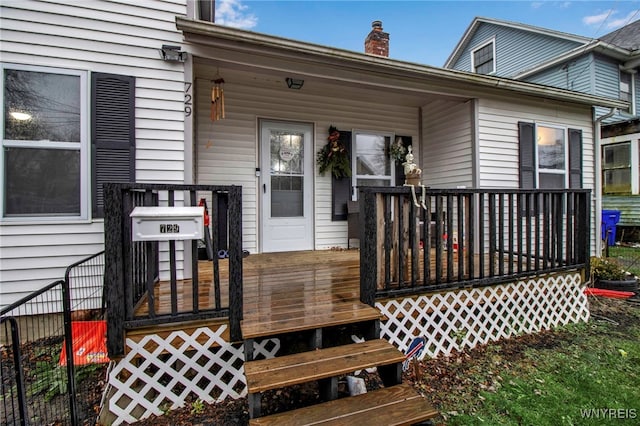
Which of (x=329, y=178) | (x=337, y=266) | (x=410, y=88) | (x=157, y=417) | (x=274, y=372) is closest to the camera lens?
(x=274, y=372)

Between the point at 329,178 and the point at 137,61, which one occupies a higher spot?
the point at 137,61

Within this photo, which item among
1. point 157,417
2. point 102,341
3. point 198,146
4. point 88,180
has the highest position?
point 198,146

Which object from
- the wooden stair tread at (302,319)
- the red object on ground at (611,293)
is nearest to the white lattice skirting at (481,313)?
the wooden stair tread at (302,319)

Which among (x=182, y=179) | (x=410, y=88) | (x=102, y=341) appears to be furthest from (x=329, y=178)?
(x=102, y=341)

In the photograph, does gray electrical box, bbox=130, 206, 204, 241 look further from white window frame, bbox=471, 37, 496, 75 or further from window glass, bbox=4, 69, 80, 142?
white window frame, bbox=471, 37, 496, 75

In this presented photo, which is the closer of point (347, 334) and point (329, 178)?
point (347, 334)

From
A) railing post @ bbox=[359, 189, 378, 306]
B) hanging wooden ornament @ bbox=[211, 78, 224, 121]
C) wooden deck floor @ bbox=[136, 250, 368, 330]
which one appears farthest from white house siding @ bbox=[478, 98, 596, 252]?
hanging wooden ornament @ bbox=[211, 78, 224, 121]

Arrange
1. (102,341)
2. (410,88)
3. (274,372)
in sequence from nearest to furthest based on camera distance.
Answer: (274,372) → (102,341) → (410,88)

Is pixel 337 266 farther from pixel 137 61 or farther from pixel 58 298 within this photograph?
pixel 137 61

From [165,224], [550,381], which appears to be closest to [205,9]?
[165,224]

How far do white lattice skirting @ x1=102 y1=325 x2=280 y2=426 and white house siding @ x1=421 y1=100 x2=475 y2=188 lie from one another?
434 cm

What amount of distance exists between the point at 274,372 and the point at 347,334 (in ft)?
2.33

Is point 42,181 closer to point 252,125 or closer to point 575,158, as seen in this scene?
point 252,125

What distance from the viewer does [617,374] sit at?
2.50m
